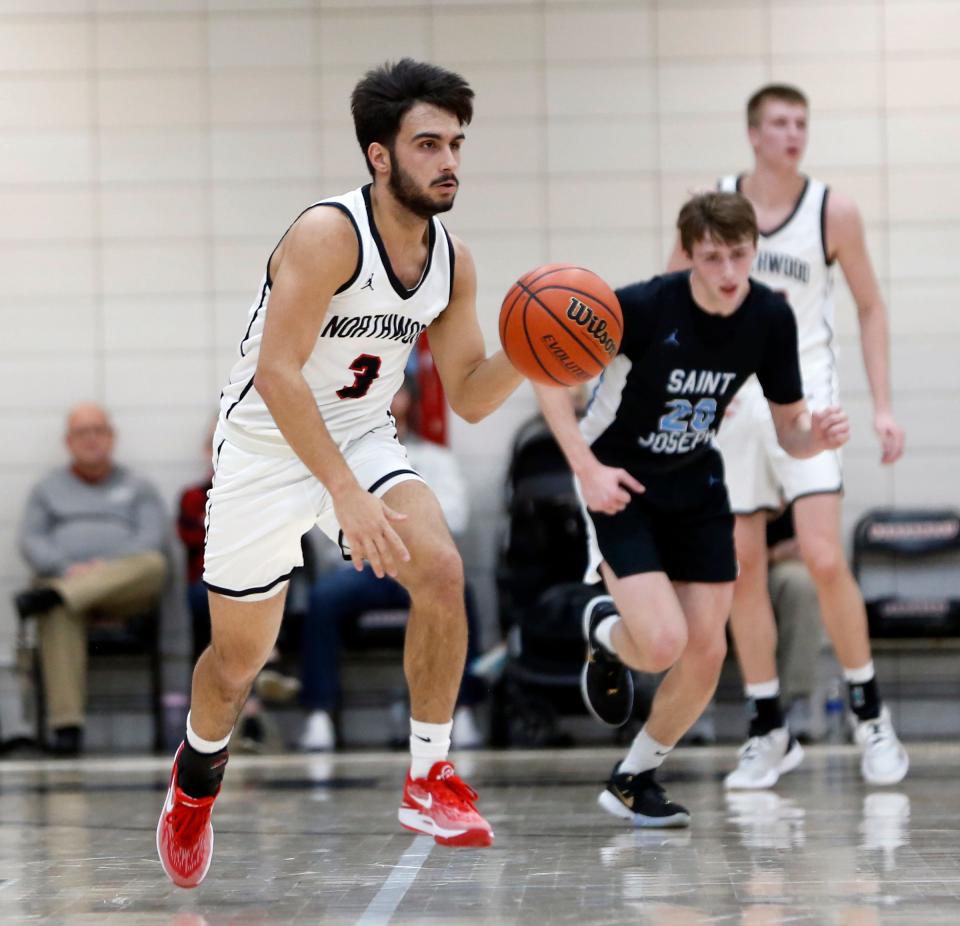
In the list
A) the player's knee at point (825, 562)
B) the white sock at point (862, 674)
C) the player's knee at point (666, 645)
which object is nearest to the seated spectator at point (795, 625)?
the white sock at point (862, 674)

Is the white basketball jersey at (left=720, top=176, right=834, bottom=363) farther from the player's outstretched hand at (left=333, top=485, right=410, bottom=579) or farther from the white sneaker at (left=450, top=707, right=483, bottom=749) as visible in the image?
the player's outstretched hand at (left=333, top=485, right=410, bottom=579)

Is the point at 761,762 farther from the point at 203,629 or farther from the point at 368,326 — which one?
the point at 203,629

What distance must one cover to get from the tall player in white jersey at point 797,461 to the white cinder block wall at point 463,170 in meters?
2.16

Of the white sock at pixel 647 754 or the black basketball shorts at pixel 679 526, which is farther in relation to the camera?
the white sock at pixel 647 754

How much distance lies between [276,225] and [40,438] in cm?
153

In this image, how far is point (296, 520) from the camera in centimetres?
360

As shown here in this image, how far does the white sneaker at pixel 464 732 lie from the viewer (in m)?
7.03

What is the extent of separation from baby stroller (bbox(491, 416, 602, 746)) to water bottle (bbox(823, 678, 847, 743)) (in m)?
1.13

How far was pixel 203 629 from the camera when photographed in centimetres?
735

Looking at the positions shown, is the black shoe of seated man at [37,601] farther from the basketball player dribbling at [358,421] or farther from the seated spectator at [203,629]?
the basketball player dribbling at [358,421]

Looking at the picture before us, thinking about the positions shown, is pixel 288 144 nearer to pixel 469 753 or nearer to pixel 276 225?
pixel 276 225

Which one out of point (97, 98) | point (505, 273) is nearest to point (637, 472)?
point (505, 273)

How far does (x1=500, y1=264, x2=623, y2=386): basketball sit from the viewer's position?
3.56 metres

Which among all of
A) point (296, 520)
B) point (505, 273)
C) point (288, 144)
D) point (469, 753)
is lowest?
point (469, 753)
